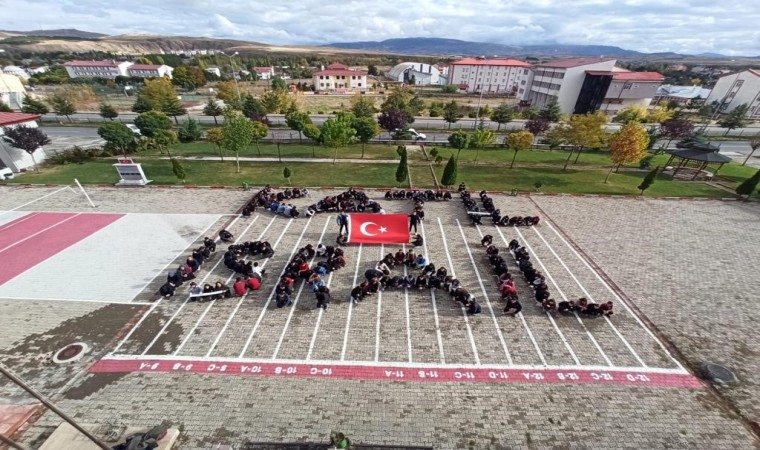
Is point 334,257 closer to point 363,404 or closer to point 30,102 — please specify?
point 363,404

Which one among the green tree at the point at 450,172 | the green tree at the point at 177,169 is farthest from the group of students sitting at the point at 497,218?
the green tree at the point at 177,169

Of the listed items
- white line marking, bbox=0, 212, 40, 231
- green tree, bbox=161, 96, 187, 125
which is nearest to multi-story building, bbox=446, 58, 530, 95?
green tree, bbox=161, 96, 187, 125

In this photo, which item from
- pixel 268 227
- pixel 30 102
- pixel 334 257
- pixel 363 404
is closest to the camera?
pixel 363 404

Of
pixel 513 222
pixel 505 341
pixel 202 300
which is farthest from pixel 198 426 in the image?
pixel 513 222

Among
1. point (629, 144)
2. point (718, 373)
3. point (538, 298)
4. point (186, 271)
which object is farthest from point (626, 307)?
point (186, 271)

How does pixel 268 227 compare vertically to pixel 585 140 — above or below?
below

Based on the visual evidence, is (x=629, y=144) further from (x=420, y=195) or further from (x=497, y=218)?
(x=420, y=195)
